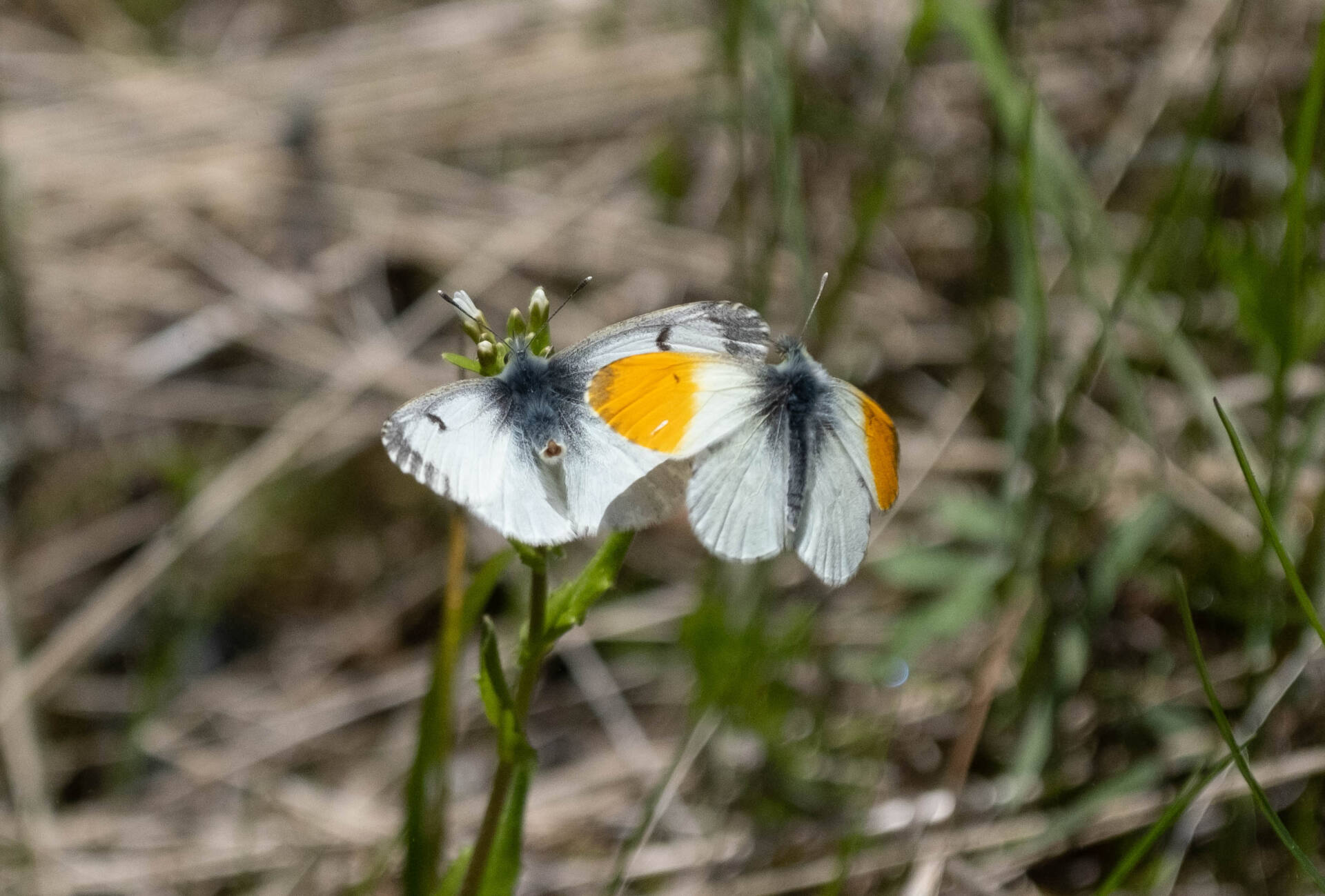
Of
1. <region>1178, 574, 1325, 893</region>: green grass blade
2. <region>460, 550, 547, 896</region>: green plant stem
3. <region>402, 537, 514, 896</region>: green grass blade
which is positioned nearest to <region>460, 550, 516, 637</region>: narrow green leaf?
<region>402, 537, 514, 896</region>: green grass blade

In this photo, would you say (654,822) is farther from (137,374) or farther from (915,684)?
(137,374)

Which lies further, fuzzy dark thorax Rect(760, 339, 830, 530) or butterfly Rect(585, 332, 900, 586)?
fuzzy dark thorax Rect(760, 339, 830, 530)

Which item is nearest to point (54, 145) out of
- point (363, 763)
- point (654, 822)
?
point (363, 763)

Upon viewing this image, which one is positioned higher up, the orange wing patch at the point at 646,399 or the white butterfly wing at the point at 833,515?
the orange wing patch at the point at 646,399

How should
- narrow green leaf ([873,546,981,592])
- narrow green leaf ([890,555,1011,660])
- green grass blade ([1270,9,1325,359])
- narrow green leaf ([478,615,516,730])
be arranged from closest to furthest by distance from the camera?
narrow green leaf ([478,615,516,730]) → green grass blade ([1270,9,1325,359]) → narrow green leaf ([890,555,1011,660]) → narrow green leaf ([873,546,981,592])

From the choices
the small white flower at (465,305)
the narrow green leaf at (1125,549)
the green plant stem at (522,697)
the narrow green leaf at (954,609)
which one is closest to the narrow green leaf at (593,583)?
the green plant stem at (522,697)

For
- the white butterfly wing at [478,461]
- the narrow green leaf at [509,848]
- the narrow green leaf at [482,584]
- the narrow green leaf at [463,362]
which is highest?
the narrow green leaf at [463,362]

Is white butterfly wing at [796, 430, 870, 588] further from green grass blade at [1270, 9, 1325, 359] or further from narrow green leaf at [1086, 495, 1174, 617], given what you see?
narrow green leaf at [1086, 495, 1174, 617]

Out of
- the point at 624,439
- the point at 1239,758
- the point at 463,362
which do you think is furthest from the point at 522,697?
the point at 1239,758

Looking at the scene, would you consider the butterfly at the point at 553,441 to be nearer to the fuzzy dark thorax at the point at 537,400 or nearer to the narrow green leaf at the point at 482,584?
the fuzzy dark thorax at the point at 537,400
